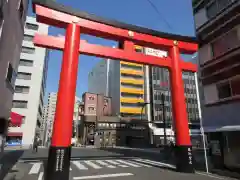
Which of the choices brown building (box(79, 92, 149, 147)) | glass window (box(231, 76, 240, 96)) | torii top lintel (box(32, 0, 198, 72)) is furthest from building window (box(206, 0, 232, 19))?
brown building (box(79, 92, 149, 147))

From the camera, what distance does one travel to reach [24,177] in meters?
7.92

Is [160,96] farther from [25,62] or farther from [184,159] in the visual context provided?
[184,159]

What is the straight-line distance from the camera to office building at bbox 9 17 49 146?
34.4 m

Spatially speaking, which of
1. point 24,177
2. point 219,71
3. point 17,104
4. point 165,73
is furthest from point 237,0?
point 165,73

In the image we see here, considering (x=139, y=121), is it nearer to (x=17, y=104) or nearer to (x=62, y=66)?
(x=17, y=104)

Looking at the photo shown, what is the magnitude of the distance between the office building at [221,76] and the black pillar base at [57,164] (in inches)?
319

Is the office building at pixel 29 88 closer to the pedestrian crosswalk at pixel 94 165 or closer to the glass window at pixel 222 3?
the pedestrian crosswalk at pixel 94 165

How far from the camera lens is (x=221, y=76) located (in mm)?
11328

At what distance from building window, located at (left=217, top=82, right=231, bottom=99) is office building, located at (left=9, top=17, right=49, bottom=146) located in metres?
33.1

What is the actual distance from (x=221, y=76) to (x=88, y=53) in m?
8.19

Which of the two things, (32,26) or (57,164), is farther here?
(32,26)

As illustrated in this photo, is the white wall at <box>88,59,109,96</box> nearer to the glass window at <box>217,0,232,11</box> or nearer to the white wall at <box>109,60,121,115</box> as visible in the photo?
the white wall at <box>109,60,121,115</box>

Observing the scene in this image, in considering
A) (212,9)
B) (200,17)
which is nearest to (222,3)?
(212,9)

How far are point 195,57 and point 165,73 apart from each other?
4157cm
